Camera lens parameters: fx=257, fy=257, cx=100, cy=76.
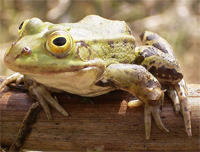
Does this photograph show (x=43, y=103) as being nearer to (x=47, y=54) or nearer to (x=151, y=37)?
(x=47, y=54)

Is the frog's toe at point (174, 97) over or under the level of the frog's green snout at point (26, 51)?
under

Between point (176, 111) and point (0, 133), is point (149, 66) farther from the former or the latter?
point (0, 133)

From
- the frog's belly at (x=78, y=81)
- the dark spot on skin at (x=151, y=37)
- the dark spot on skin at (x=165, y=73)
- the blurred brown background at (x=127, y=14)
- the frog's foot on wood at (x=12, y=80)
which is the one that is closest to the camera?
the frog's belly at (x=78, y=81)

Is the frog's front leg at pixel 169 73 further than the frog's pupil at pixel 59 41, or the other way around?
the frog's front leg at pixel 169 73

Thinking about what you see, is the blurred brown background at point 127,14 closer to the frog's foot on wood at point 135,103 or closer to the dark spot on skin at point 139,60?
the dark spot on skin at point 139,60

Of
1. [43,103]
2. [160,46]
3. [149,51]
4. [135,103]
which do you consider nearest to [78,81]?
[43,103]

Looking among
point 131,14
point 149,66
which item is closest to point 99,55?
point 149,66

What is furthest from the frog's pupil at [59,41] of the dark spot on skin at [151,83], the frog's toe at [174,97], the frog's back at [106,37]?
the frog's toe at [174,97]

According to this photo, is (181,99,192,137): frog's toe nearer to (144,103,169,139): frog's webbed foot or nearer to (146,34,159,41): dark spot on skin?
(144,103,169,139): frog's webbed foot

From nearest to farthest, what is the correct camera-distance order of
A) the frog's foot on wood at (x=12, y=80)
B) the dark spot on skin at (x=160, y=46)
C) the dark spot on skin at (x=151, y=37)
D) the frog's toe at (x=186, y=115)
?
the frog's toe at (x=186, y=115) → the frog's foot on wood at (x=12, y=80) → the dark spot on skin at (x=160, y=46) → the dark spot on skin at (x=151, y=37)
